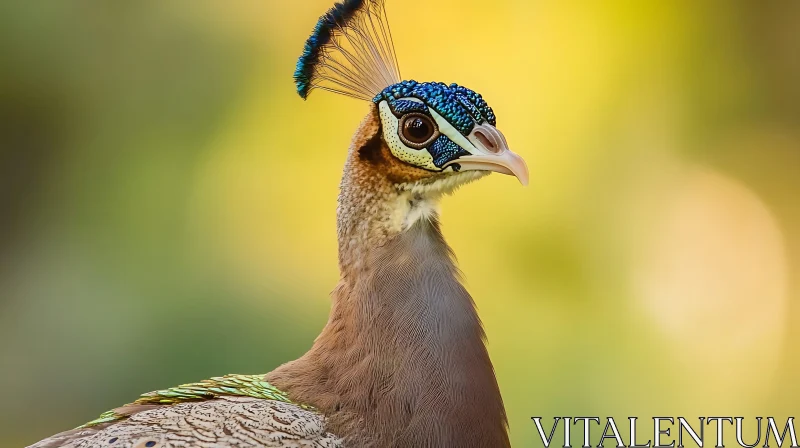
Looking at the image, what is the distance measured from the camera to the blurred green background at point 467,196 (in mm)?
2994

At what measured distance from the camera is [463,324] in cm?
133

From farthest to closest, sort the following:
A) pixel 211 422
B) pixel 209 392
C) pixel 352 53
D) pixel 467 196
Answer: pixel 467 196 → pixel 352 53 → pixel 209 392 → pixel 211 422

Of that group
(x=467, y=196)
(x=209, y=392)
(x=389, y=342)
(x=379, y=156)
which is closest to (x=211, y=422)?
(x=209, y=392)

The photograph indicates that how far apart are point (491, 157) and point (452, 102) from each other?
0.11 m

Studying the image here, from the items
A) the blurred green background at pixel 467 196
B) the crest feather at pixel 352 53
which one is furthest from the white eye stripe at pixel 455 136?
the blurred green background at pixel 467 196

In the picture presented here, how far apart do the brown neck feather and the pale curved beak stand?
81 millimetres

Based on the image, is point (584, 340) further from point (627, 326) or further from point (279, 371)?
point (279, 371)

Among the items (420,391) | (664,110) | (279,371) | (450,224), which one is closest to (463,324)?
(420,391)

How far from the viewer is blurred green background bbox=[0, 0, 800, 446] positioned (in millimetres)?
2994

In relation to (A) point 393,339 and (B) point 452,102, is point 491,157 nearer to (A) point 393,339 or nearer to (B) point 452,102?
(B) point 452,102

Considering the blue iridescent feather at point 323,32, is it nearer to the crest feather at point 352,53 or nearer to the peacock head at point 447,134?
the crest feather at point 352,53

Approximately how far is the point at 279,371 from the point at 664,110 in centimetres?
228

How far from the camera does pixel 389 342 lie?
4.22 feet

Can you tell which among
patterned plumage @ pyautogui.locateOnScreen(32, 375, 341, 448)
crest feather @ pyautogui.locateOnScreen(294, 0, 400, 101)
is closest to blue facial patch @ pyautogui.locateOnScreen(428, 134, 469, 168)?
crest feather @ pyautogui.locateOnScreen(294, 0, 400, 101)
